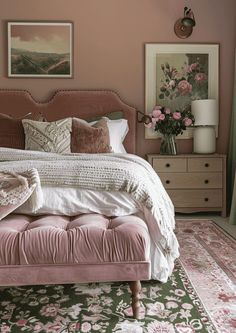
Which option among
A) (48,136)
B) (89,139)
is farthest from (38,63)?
(89,139)

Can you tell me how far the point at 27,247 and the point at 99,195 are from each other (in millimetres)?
526

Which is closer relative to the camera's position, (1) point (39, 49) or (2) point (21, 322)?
(2) point (21, 322)

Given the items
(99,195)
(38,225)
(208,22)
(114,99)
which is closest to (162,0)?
(208,22)

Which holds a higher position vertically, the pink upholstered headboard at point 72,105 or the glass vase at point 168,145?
the pink upholstered headboard at point 72,105

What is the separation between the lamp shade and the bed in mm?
1769

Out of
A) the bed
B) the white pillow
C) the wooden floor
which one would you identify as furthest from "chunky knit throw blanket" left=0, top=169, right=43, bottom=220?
the wooden floor

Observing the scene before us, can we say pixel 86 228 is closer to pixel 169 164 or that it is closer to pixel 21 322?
pixel 21 322

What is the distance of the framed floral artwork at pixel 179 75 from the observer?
171 inches

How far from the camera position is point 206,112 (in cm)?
411

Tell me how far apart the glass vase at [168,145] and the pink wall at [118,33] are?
0.79 feet

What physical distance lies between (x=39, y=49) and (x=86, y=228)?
3.11 metres

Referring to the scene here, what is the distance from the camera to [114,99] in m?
4.26

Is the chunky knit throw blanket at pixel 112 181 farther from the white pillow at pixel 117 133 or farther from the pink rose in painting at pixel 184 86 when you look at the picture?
the pink rose in painting at pixel 184 86

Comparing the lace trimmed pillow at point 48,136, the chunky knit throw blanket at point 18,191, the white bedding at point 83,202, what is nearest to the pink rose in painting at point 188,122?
the lace trimmed pillow at point 48,136
